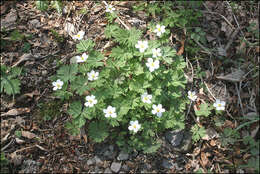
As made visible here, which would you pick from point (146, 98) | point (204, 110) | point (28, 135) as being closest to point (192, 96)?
point (204, 110)

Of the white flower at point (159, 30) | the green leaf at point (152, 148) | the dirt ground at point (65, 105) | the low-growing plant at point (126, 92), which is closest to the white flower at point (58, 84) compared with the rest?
the low-growing plant at point (126, 92)

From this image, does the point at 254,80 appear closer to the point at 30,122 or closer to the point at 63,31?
the point at 63,31

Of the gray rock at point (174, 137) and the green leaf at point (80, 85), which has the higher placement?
the green leaf at point (80, 85)

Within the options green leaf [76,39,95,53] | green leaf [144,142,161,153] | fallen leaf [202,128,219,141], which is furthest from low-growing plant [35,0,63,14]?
fallen leaf [202,128,219,141]

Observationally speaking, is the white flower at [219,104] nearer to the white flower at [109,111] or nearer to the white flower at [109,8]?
the white flower at [109,111]

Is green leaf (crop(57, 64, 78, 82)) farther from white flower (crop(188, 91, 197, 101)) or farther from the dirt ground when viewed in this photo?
white flower (crop(188, 91, 197, 101))

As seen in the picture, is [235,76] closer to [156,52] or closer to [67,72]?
[156,52]

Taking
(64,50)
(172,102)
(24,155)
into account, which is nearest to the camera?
(24,155)

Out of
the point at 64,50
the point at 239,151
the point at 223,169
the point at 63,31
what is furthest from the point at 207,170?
the point at 63,31
